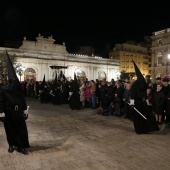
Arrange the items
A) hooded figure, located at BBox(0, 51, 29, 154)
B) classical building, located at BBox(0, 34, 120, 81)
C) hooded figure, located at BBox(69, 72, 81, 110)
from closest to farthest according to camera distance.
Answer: hooded figure, located at BBox(0, 51, 29, 154) < hooded figure, located at BBox(69, 72, 81, 110) < classical building, located at BBox(0, 34, 120, 81)

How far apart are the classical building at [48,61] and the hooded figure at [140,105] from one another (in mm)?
34841

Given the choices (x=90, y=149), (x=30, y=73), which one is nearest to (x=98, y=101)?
(x=90, y=149)

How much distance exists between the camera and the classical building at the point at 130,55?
243ft

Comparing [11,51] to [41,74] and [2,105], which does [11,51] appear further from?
[2,105]

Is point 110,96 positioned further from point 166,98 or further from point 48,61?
point 48,61

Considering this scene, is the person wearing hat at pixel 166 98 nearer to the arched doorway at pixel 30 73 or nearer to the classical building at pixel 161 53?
the classical building at pixel 161 53

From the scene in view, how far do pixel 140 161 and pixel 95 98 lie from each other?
372 inches

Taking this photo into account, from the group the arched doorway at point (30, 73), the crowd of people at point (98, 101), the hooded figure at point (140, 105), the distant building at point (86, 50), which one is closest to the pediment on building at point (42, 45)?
the arched doorway at point (30, 73)

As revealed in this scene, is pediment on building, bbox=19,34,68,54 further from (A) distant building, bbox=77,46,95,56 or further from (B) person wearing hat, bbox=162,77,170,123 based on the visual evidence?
(B) person wearing hat, bbox=162,77,170,123

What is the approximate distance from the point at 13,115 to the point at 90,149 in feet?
7.21

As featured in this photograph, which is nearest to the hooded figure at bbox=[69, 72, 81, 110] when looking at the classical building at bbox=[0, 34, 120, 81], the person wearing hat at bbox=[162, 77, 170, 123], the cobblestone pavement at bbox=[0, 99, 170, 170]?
the cobblestone pavement at bbox=[0, 99, 170, 170]

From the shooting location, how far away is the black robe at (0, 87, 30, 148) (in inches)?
234

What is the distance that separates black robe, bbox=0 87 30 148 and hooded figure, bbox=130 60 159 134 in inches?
149

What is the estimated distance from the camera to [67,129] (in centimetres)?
890
